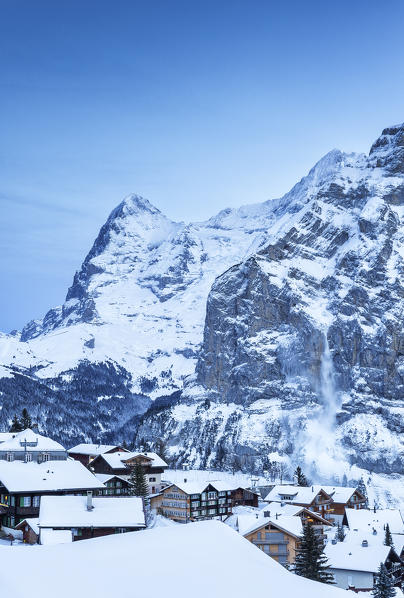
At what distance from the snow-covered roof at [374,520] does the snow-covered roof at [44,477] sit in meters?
42.7

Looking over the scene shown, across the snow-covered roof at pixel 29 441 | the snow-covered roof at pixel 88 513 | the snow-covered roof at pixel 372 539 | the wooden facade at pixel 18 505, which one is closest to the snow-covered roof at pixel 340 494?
the snow-covered roof at pixel 372 539

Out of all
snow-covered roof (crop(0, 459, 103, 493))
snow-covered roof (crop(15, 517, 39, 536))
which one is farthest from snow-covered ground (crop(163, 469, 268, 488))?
snow-covered roof (crop(15, 517, 39, 536))

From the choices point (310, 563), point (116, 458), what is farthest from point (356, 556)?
point (116, 458)

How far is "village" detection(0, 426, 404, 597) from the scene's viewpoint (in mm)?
56062

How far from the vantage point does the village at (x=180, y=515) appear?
56.1m

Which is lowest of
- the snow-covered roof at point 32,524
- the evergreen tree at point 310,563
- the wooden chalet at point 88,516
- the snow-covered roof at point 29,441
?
the evergreen tree at point 310,563

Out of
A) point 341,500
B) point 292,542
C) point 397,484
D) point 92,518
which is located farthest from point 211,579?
point 397,484

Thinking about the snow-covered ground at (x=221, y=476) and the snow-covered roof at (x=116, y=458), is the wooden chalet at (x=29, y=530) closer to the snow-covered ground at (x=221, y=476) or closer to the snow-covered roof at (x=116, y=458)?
the snow-covered roof at (x=116, y=458)

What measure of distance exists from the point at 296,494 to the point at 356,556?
149 feet

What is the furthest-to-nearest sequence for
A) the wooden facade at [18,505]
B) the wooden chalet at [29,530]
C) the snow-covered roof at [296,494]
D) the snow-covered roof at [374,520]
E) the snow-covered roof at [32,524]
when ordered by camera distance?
the snow-covered roof at [296,494] < the snow-covered roof at [374,520] < the wooden facade at [18,505] < the wooden chalet at [29,530] < the snow-covered roof at [32,524]

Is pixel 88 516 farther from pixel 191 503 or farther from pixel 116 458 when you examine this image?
pixel 116 458

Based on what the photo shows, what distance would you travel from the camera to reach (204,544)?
14281mm

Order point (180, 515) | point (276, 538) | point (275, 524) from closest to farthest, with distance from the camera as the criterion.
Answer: point (275, 524) < point (276, 538) < point (180, 515)

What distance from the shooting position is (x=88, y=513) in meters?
62.5
